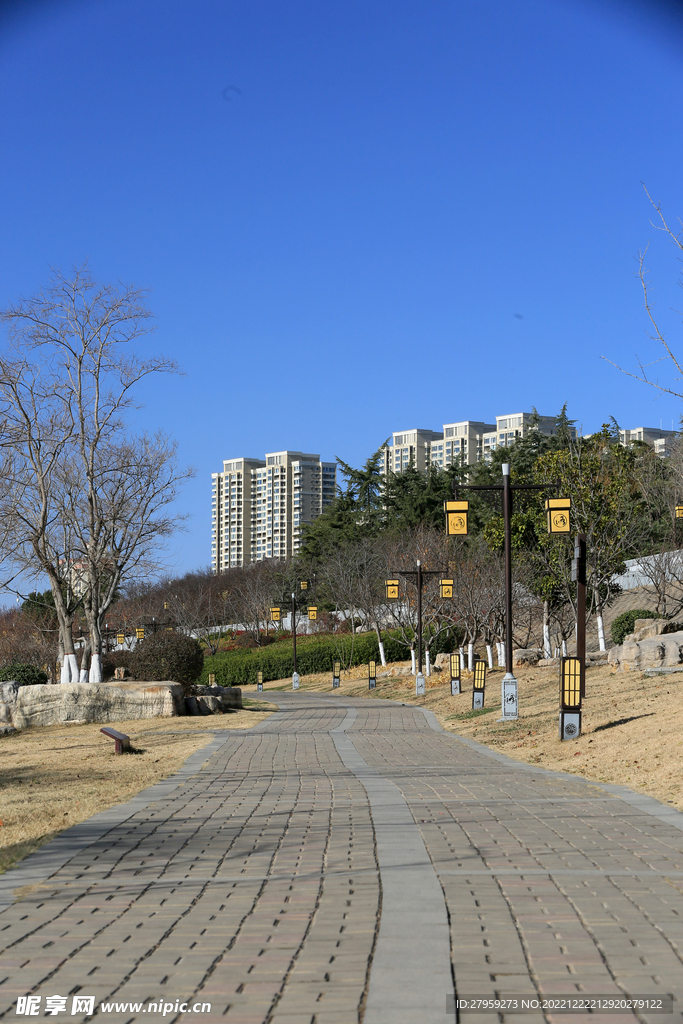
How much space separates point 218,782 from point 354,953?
7050 mm

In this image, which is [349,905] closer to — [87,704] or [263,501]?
[87,704]

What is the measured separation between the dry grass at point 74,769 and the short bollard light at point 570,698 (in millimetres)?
6106

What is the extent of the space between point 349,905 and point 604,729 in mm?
9970

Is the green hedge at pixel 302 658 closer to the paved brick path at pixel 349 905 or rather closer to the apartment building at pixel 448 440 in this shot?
the paved brick path at pixel 349 905

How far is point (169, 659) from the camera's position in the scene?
27.5 metres

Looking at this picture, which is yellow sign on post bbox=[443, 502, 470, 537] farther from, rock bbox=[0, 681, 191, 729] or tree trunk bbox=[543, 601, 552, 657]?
tree trunk bbox=[543, 601, 552, 657]

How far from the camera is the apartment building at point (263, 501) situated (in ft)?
458

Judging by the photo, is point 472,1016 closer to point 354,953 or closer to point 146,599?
point 354,953

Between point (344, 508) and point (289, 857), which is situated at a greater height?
point (344, 508)

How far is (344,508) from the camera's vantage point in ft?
228

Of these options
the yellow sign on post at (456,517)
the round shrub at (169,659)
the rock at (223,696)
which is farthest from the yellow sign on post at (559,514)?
the round shrub at (169,659)

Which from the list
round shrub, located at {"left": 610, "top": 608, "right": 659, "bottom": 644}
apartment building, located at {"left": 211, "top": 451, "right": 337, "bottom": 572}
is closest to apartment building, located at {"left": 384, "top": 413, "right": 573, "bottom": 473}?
apartment building, located at {"left": 211, "top": 451, "right": 337, "bottom": 572}

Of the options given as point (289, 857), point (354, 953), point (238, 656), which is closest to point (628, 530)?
point (289, 857)

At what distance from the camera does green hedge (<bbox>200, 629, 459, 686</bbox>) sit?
5428cm
